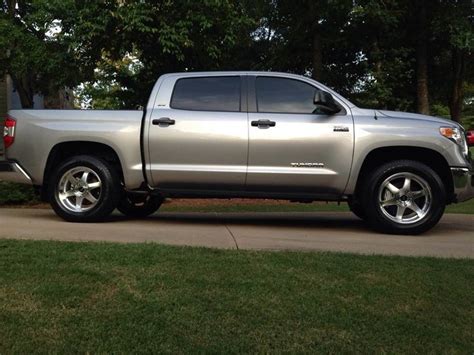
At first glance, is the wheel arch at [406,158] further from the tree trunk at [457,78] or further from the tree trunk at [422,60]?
the tree trunk at [457,78]

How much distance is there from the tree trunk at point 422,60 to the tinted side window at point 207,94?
11.0 meters

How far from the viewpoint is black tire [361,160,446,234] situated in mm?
6727

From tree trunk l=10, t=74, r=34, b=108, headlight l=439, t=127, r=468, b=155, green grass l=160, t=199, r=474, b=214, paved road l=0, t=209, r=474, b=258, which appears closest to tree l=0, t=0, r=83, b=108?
tree trunk l=10, t=74, r=34, b=108

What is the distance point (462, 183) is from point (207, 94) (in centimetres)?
323

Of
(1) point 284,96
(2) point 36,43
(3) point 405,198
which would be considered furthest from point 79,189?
(2) point 36,43

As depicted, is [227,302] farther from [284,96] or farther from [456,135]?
[456,135]

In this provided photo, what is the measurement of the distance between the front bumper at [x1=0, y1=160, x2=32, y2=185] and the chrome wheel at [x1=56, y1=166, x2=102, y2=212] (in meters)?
0.45

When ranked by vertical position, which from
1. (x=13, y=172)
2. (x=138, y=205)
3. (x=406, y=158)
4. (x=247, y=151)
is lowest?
(x=138, y=205)

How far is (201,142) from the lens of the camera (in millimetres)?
6879

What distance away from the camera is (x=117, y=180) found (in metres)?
7.22

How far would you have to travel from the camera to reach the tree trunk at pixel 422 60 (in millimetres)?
16828

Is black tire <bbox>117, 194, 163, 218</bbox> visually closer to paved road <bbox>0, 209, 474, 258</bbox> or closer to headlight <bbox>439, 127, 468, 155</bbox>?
paved road <bbox>0, 209, 474, 258</bbox>

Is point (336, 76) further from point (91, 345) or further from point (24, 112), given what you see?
point (91, 345)

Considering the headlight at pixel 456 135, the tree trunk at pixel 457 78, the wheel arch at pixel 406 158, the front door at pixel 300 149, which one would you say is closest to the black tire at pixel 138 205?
the front door at pixel 300 149
